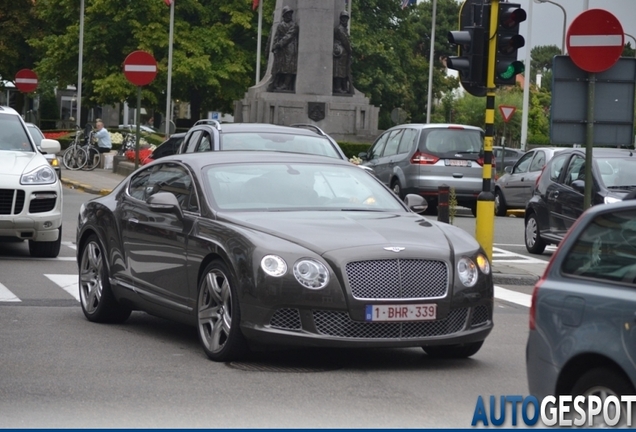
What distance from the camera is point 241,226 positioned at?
9.27 metres

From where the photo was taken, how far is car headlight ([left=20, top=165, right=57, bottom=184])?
53.3ft

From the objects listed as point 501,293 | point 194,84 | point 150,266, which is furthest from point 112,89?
point 150,266

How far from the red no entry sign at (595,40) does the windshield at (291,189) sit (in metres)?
4.87

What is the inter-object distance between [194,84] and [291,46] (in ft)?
75.1

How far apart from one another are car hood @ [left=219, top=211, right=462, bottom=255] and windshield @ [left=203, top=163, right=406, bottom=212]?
9.5 inches

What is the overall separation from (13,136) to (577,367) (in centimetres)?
1251

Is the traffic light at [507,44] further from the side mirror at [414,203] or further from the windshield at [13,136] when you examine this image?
the windshield at [13,136]

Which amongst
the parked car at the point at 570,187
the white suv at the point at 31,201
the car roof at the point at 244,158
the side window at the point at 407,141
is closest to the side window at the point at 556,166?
the parked car at the point at 570,187

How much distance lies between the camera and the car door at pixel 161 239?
9.87m

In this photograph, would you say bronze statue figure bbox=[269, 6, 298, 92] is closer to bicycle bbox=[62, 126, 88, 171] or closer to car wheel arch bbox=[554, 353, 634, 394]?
bicycle bbox=[62, 126, 88, 171]

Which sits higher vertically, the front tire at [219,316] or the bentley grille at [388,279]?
the bentley grille at [388,279]

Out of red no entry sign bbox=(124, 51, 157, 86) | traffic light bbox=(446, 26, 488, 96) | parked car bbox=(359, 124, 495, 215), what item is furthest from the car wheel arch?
red no entry sign bbox=(124, 51, 157, 86)

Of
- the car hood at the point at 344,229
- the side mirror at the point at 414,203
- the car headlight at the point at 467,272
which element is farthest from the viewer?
the side mirror at the point at 414,203

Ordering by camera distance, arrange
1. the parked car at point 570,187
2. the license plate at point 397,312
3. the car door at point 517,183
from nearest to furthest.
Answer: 1. the license plate at point 397,312
2. the parked car at point 570,187
3. the car door at point 517,183
